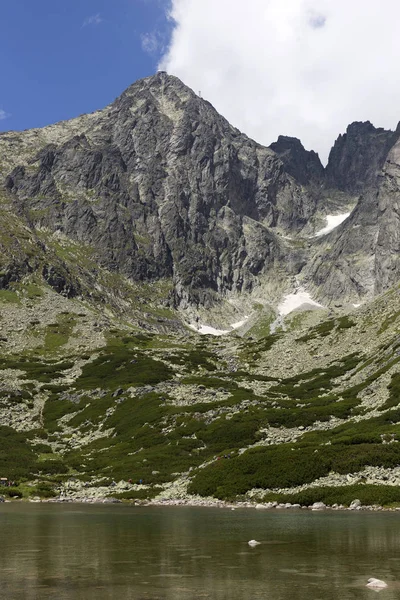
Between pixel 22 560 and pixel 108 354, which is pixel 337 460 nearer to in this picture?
pixel 22 560

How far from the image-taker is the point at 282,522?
36.7m

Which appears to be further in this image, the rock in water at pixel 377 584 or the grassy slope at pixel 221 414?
the grassy slope at pixel 221 414

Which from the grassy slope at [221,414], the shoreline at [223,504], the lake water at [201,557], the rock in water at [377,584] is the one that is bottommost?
the shoreline at [223,504]

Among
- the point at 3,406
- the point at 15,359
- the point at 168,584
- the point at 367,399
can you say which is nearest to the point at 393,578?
the point at 168,584

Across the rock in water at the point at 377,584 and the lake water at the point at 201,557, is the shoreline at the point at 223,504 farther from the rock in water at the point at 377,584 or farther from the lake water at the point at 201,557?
the rock in water at the point at 377,584

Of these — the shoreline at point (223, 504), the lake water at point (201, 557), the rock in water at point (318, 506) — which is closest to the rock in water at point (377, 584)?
the lake water at point (201, 557)

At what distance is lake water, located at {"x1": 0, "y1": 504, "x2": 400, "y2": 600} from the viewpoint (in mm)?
17594

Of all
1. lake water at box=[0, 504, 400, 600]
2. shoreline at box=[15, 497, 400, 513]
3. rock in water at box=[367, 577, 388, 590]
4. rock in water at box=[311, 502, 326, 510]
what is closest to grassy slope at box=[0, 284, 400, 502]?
shoreline at box=[15, 497, 400, 513]

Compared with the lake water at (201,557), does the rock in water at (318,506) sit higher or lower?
lower

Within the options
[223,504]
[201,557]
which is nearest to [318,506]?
[223,504]

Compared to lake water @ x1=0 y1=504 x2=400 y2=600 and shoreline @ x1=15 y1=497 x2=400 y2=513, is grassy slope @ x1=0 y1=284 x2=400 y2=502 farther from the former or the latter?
lake water @ x1=0 y1=504 x2=400 y2=600

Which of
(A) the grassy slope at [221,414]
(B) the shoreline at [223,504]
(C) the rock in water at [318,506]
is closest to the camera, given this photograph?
(B) the shoreline at [223,504]

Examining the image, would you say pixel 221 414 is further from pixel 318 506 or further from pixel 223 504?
pixel 318 506

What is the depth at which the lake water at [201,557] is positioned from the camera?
17.6 metres
